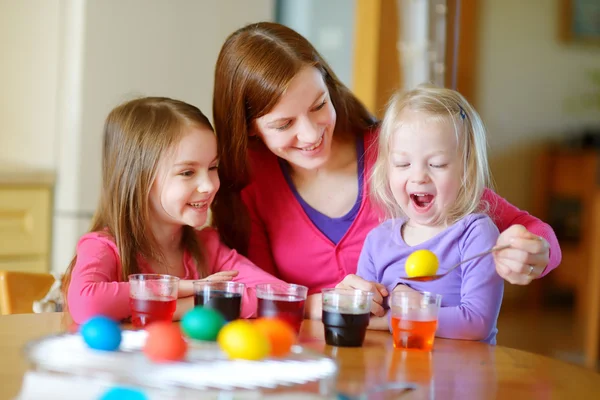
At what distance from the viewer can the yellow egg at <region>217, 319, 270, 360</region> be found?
36.1 inches

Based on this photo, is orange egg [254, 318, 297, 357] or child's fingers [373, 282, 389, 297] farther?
child's fingers [373, 282, 389, 297]

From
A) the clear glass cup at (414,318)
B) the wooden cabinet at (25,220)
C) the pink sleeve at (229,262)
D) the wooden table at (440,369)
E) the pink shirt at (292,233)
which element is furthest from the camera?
the wooden cabinet at (25,220)

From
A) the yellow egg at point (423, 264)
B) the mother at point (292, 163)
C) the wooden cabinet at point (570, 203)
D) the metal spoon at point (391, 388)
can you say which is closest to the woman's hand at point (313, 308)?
the mother at point (292, 163)

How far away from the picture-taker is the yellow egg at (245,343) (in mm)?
918

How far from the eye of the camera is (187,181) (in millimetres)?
1696

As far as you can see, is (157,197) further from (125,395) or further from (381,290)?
(125,395)

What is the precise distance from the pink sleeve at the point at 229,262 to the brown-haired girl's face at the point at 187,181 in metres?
0.12

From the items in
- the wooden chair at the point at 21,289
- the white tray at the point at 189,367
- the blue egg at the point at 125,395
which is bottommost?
the wooden chair at the point at 21,289

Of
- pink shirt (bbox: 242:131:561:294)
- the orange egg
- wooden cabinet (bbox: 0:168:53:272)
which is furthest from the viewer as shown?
wooden cabinet (bbox: 0:168:53:272)

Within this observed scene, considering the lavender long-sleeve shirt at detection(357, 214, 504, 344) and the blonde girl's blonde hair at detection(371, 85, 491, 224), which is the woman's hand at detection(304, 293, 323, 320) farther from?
the blonde girl's blonde hair at detection(371, 85, 491, 224)

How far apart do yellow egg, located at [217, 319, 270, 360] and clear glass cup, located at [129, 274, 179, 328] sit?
439mm

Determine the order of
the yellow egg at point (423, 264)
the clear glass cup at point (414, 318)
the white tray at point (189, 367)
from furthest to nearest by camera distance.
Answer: the yellow egg at point (423, 264) < the clear glass cup at point (414, 318) < the white tray at point (189, 367)

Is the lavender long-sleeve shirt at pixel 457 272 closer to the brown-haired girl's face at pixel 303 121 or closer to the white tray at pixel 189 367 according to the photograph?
the brown-haired girl's face at pixel 303 121

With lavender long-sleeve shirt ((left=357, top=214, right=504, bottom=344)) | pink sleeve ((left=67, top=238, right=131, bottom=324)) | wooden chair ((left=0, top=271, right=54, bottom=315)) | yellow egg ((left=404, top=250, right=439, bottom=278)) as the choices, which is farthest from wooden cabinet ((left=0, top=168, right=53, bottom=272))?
yellow egg ((left=404, top=250, right=439, bottom=278))
